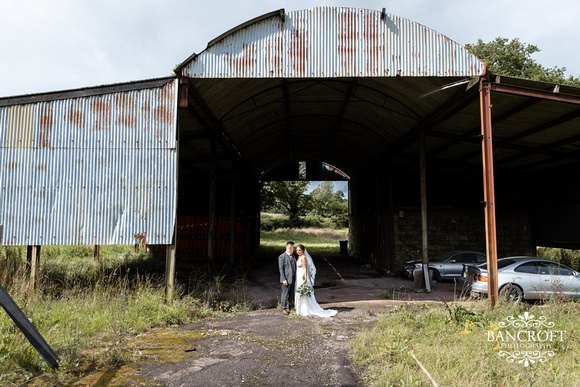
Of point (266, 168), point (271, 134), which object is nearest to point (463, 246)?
point (271, 134)

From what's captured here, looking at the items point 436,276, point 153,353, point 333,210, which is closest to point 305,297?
point 153,353

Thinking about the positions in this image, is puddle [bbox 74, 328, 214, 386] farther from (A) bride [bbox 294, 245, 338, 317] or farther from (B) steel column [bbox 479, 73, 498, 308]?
(B) steel column [bbox 479, 73, 498, 308]

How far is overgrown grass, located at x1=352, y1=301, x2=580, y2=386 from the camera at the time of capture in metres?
4.70

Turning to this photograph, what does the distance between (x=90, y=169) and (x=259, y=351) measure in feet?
19.4

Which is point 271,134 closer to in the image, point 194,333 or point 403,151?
point 403,151

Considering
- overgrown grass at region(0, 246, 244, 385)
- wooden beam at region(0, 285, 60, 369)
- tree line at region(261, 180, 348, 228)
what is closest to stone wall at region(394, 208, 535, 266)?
overgrown grass at region(0, 246, 244, 385)

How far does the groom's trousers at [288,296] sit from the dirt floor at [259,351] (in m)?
0.30

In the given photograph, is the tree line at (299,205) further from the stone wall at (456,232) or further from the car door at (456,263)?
the car door at (456,263)

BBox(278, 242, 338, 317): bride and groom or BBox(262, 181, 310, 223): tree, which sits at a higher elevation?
BBox(262, 181, 310, 223): tree

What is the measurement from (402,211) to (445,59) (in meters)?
9.44

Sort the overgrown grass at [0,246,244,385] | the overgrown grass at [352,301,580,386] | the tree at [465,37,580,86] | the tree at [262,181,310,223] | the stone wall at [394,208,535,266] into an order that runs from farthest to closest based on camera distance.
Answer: the tree at [262,181,310,223], the tree at [465,37,580,86], the stone wall at [394,208,535,266], the overgrown grass at [0,246,244,385], the overgrown grass at [352,301,580,386]

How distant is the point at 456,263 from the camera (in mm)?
14516

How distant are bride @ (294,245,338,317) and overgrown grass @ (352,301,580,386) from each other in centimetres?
156

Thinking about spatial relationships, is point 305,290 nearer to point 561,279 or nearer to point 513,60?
point 561,279
